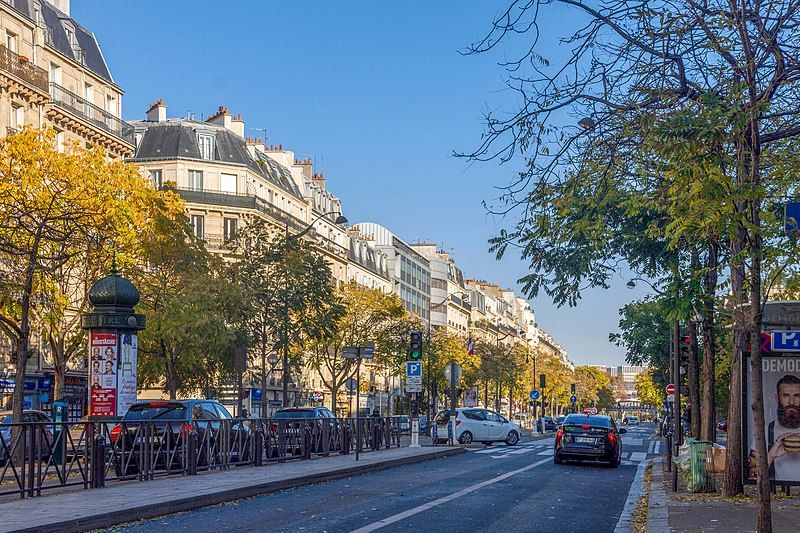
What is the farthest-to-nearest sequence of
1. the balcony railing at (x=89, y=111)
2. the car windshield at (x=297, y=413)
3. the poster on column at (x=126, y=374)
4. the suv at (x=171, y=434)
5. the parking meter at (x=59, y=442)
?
the balcony railing at (x=89, y=111), the car windshield at (x=297, y=413), the poster on column at (x=126, y=374), the suv at (x=171, y=434), the parking meter at (x=59, y=442)

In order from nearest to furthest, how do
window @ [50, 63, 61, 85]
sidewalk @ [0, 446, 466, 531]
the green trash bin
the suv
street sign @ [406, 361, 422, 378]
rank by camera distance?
1. sidewalk @ [0, 446, 466, 531]
2. the green trash bin
3. the suv
4. street sign @ [406, 361, 422, 378]
5. window @ [50, 63, 61, 85]

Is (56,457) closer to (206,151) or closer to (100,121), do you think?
(100,121)

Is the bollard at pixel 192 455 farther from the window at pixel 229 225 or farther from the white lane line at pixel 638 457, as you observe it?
the window at pixel 229 225

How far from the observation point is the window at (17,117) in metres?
51.2

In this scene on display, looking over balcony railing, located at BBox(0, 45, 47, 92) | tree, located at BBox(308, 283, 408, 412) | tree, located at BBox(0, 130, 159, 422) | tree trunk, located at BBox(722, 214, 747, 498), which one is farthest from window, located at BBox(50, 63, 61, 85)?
tree trunk, located at BBox(722, 214, 747, 498)

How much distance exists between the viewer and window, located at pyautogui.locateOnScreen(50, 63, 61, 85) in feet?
186

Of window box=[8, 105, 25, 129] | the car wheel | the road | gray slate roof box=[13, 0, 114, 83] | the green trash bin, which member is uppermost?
gray slate roof box=[13, 0, 114, 83]

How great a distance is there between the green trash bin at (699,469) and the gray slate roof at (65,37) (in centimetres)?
4267

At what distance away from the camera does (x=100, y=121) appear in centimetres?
6078

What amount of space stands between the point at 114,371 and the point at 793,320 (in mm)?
14465

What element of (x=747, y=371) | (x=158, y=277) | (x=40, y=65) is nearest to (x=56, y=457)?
(x=747, y=371)

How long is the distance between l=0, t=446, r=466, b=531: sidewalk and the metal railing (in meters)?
0.31

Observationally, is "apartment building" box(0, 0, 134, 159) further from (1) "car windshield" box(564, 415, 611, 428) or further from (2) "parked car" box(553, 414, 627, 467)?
(2) "parked car" box(553, 414, 627, 467)

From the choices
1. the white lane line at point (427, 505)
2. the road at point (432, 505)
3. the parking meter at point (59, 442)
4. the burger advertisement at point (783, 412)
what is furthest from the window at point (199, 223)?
the burger advertisement at point (783, 412)
